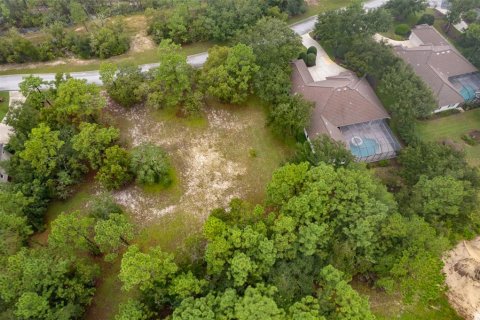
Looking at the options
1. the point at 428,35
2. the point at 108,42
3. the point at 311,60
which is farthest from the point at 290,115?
the point at 428,35

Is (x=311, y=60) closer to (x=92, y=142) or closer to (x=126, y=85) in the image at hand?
(x=126, y=85)

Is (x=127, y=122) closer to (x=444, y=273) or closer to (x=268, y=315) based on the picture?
(x=268, y=315)

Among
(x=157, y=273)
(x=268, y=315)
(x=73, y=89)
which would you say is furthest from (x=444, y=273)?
(x=73, y=89)

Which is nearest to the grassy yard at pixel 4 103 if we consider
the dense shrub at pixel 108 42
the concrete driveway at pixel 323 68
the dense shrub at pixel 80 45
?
the dense shrub at pixel 80 45

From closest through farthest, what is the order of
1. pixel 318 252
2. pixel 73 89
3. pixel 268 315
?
pixel 268 315, pixel 318 252, pixel 73 89

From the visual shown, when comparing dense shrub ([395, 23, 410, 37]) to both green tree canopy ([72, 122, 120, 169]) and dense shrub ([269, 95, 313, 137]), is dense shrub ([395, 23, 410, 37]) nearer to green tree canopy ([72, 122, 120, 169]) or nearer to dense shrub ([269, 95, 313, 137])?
dense shrub ([269, 95, 313, 137])

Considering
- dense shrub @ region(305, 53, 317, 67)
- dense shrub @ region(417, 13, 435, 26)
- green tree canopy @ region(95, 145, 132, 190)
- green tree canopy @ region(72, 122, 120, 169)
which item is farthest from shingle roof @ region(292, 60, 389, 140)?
dense shrub @ region(417, 13, 435, 26)
